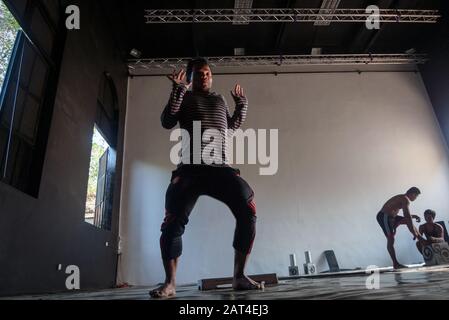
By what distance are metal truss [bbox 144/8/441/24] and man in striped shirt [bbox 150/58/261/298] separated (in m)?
4.33

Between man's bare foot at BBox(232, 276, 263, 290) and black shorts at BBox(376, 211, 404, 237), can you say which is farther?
black shorts at BBox(376, 211, 404, 237)

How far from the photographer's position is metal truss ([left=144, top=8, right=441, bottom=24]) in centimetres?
525

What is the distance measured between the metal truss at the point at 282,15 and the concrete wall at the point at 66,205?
44.8 inches

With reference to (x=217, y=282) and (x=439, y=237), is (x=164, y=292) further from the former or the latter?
(x=439, y=237)

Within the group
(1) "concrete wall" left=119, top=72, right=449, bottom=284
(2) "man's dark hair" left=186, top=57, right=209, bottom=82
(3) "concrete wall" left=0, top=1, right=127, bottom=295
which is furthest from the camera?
(1) "concrete wall" left=119, top=72, right=449, bottom=284

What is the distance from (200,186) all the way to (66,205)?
2610 millimetres

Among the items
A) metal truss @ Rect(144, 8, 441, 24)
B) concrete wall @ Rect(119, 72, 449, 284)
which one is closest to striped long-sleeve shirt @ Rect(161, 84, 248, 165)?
concrete wall @ Rect(119, 72, 449, 284)

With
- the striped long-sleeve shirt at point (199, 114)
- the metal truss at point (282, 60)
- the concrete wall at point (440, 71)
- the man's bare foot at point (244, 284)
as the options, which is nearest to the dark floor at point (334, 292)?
the man's bare foot at point (244, 284)

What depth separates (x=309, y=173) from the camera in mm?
5801

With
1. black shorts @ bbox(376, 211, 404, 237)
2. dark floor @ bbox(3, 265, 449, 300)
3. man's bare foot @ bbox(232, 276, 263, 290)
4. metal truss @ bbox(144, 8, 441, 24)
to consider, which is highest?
metal truss @ bbox(144, 8, 441, 24)

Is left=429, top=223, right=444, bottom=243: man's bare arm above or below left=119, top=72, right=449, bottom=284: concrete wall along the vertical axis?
below

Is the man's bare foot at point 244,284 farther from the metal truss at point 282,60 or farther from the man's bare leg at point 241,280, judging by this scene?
the metal truss at point 282,60

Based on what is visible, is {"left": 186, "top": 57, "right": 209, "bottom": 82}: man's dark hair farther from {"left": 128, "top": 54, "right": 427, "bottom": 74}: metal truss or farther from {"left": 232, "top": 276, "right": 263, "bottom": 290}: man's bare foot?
{"left": 128, "top": 54, "right": 427, "bottom": 74}: metal truss
